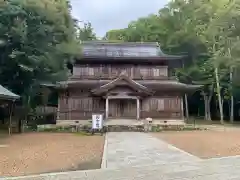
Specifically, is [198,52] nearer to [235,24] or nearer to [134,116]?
[235,24]

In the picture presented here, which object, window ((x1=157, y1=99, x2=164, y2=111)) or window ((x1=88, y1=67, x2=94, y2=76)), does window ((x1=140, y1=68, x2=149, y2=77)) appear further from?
window ((x1=88, y1=67, x2=94, y2=76))

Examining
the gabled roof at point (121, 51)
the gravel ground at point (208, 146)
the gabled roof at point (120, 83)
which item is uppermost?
the gabled roof at point (121, 51)

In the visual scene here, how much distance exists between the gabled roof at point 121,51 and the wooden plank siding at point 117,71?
98cm

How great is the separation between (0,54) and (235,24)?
71.0 ft

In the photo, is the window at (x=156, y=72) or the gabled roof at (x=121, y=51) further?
the window at (x=156, y=72)

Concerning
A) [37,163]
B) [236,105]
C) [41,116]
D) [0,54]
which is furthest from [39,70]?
[236,105]

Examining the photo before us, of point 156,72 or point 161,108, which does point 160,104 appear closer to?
point 161,108

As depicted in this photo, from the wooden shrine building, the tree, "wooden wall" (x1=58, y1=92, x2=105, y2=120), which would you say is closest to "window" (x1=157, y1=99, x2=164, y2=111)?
the wooden shrine building

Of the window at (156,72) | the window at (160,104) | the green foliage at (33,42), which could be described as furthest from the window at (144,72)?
the green foliage at (33,42)

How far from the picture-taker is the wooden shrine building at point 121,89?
995 inches

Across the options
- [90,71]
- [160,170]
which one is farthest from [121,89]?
[160,170]

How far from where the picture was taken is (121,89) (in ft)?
83.6

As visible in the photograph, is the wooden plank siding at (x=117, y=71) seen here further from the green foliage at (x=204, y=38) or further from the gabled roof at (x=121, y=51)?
the green foliage at (x=204, y=38)

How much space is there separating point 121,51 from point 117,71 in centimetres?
265
